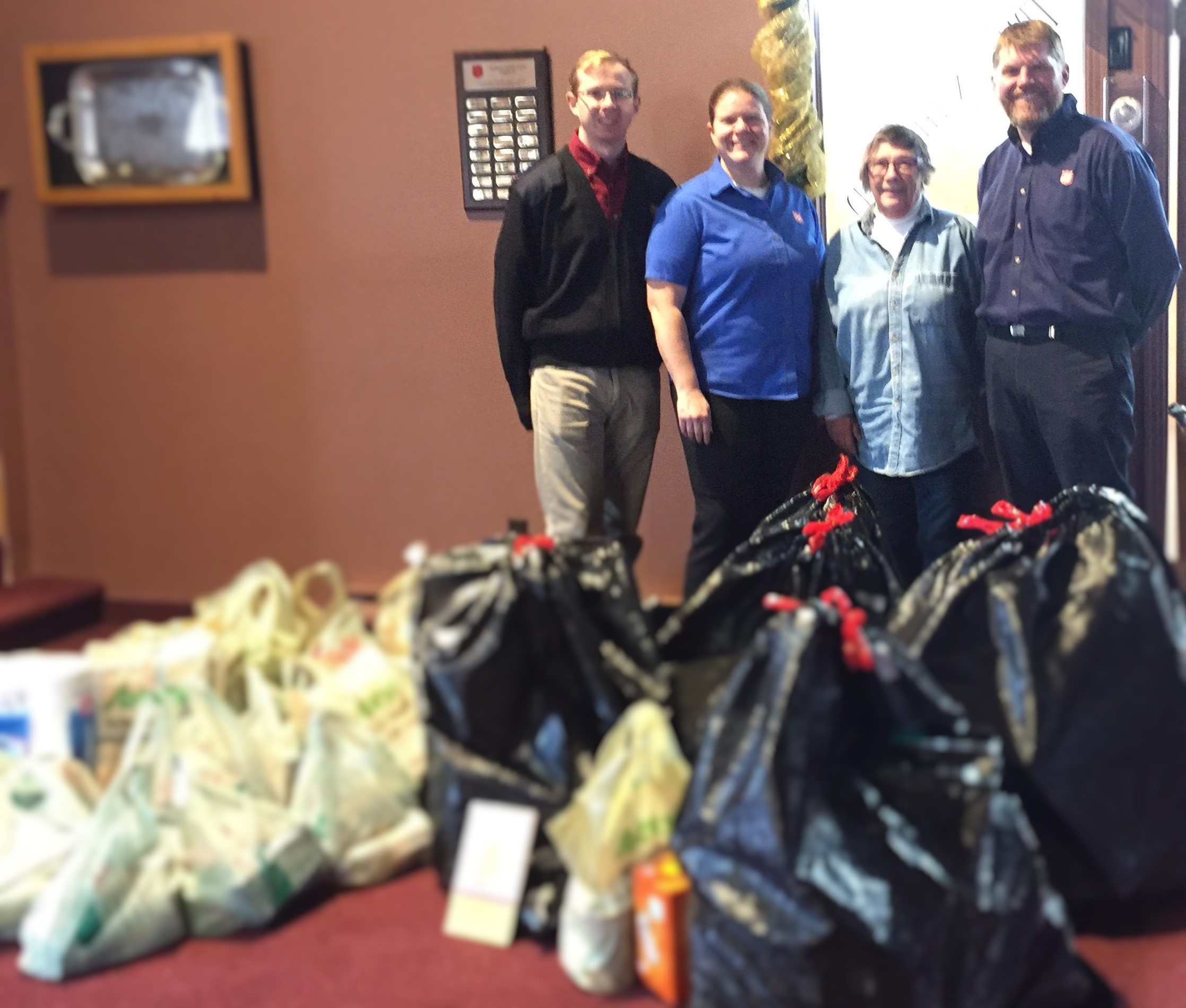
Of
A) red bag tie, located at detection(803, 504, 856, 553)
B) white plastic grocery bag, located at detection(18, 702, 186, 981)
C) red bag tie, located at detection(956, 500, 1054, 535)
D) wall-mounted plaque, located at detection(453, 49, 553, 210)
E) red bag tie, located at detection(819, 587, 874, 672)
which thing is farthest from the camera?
wall-mounted plaque, located at detection(453, 49, 553, 210)

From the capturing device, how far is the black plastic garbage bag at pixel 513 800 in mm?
1609

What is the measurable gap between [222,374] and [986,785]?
2.02m

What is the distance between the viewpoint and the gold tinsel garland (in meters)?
2.15

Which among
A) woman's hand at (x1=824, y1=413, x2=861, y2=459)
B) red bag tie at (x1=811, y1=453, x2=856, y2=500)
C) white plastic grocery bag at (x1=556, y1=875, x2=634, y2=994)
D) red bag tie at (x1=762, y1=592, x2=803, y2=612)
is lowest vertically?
white plastic grocery bag at (x1=556, y1=875, x2=634, y2=994)

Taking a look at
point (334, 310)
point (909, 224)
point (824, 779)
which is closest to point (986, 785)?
point (824, 779)

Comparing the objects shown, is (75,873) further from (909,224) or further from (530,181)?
(909,224)

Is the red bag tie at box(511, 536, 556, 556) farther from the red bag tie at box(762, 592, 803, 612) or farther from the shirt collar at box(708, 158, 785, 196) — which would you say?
the shirt collar at box(708, 158, 785, 196)

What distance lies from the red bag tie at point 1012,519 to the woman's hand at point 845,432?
1.24ft

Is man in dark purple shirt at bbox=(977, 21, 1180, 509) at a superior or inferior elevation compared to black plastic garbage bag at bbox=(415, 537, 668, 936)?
superior

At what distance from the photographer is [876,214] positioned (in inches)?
86.7

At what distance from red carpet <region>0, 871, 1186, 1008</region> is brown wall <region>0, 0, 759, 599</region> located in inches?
36.9

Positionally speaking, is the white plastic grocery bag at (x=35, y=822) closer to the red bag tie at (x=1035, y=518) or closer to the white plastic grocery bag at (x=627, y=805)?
the white plastic grocery bag at (x=627, y=805)

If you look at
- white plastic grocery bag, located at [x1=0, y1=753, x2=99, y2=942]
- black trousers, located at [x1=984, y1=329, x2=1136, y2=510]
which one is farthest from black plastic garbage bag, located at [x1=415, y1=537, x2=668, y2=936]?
black trousers, located at [x1=984, y1=329, x2=1136, y2=510]

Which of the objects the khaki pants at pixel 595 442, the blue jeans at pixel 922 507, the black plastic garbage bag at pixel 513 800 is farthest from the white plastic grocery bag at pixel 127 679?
the blue jeans at pixel 922 507
